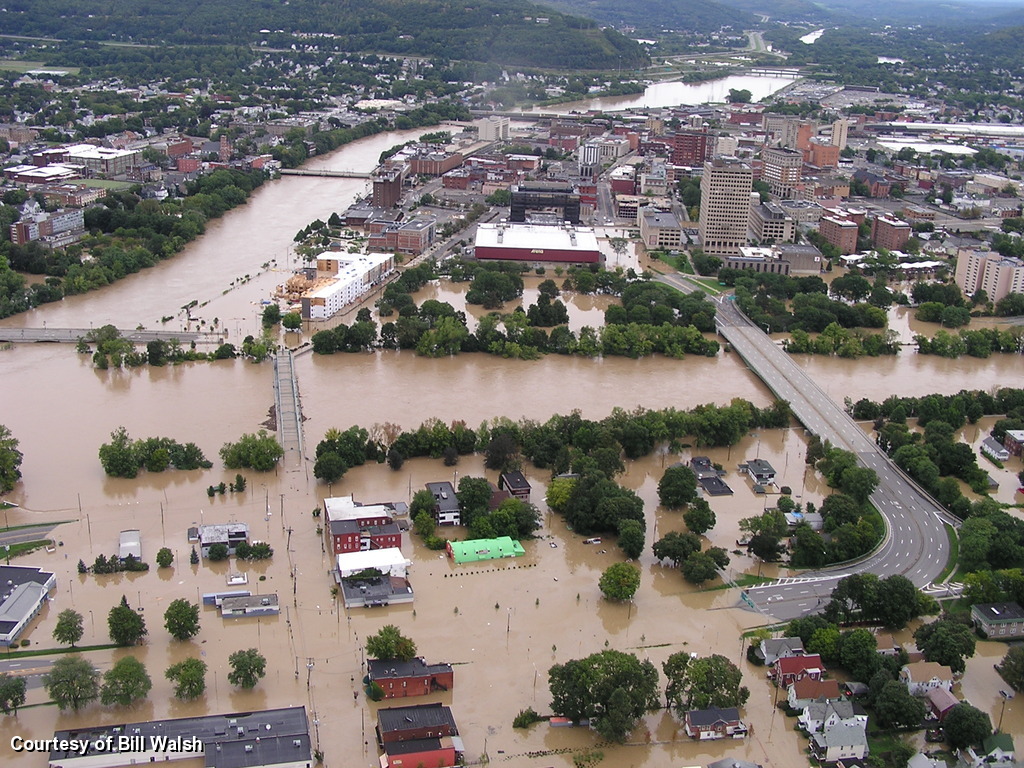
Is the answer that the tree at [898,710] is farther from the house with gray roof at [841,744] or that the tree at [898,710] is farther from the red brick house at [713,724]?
the red brick house at [713,724]

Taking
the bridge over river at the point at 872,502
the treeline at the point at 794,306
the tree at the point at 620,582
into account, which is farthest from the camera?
the treeline at the point at 794,306

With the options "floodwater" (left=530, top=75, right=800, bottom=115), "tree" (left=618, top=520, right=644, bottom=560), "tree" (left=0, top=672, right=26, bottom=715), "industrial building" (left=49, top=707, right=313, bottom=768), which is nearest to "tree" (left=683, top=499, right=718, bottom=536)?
"tree" (left=618, top=520, right=644, bottom=560)

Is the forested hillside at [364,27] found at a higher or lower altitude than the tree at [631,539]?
higher

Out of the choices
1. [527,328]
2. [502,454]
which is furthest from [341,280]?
[502,454]

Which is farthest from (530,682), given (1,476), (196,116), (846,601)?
(196,116)

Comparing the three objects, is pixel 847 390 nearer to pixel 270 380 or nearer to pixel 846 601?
pixel 846 601

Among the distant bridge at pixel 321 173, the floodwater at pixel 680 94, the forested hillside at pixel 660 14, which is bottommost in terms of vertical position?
the floodwater at pixel 680 94

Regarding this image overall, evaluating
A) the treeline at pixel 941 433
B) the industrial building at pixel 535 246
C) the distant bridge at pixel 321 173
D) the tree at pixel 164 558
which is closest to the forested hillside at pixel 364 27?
the distant bridge at pixel 321 173
